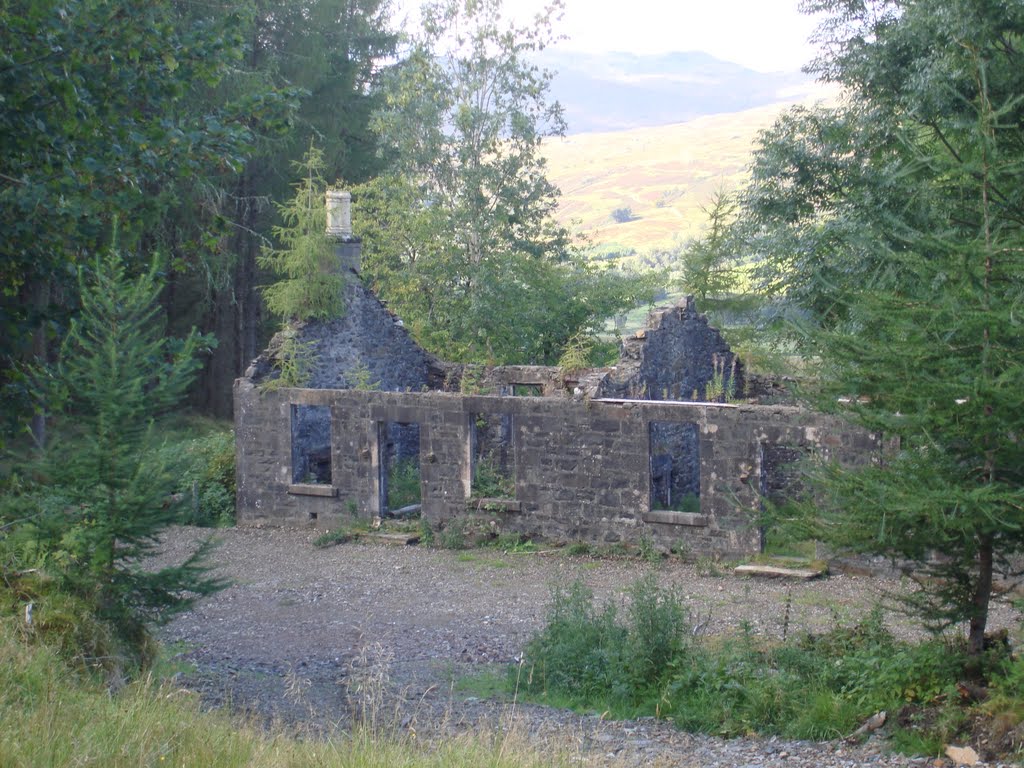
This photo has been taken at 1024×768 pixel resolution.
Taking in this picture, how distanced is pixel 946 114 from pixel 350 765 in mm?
13785

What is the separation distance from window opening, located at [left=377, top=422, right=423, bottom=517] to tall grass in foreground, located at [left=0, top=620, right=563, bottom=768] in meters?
10.4

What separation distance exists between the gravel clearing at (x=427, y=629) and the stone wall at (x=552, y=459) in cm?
61

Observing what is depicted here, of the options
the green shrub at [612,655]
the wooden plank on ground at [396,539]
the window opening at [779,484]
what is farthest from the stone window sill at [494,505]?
the green shrub at [612,655]

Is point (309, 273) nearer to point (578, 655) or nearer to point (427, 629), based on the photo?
point (427, 629)

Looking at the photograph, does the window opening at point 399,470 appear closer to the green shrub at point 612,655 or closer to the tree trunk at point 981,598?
the green shrub at point 612,655

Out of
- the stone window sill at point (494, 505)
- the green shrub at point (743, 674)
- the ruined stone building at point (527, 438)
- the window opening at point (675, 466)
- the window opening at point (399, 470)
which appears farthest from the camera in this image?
the window opening at point (675, 466)

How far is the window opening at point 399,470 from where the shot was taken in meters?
16.7

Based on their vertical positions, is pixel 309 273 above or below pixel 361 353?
above

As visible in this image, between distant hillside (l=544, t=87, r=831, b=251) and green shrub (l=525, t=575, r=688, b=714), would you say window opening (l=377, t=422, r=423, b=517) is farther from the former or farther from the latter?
distant hillside (l=544, t=87, r=831, b=251)

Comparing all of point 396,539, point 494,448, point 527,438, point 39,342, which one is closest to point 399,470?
point 494,448

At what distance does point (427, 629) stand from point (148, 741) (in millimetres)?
6268

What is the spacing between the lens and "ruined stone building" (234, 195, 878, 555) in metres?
14.1

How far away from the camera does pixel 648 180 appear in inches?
Answer: 5576

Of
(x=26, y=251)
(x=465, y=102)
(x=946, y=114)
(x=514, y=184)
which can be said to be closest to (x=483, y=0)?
(x=465, y=102)
